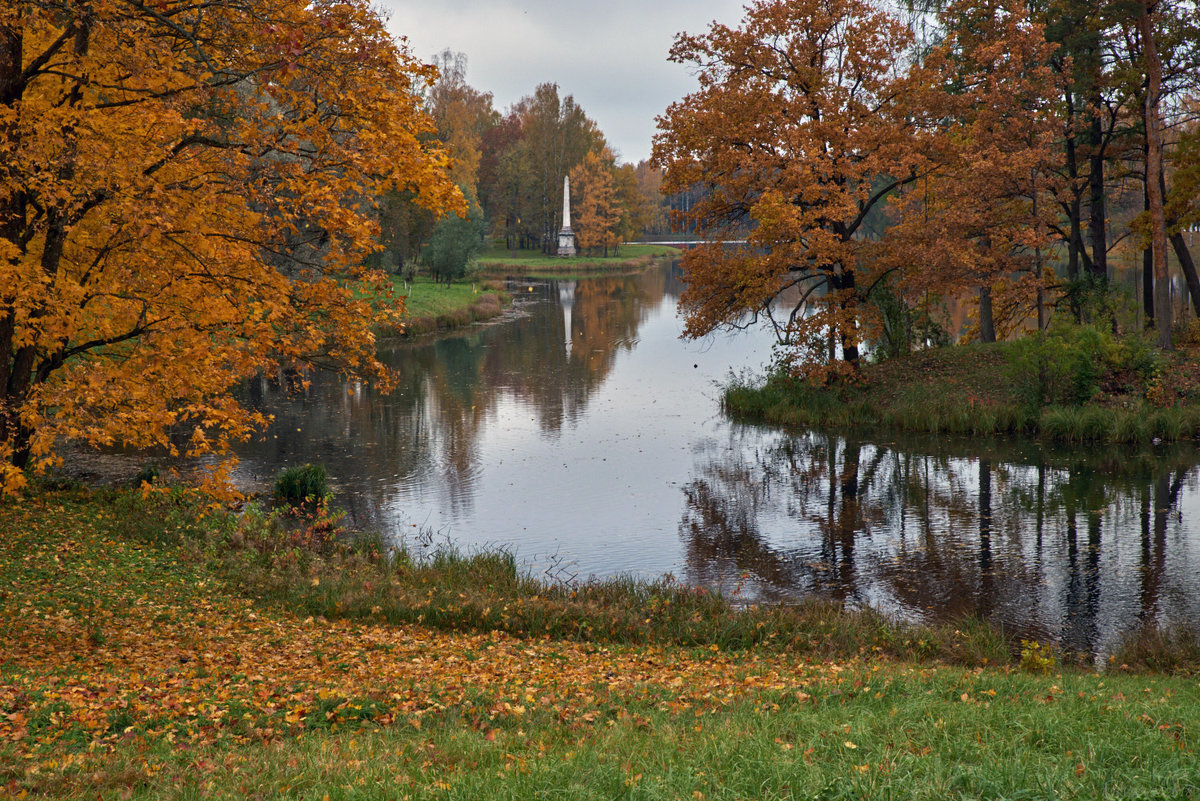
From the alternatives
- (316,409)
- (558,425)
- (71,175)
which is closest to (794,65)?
(558,425)

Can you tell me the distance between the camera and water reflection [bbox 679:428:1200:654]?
1220cm

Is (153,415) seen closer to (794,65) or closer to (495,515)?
(495,515)

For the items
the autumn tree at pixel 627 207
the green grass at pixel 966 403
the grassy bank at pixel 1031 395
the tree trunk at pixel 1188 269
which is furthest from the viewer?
the autumn tree at pixel 627 207

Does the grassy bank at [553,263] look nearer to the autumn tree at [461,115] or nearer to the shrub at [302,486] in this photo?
the autumn tree at [461,115]

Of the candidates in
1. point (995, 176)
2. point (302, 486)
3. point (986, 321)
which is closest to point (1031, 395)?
point (995, 176)

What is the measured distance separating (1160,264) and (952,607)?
15.6 meters

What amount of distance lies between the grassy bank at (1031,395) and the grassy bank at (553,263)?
51.8 metres

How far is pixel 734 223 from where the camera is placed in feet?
91.6

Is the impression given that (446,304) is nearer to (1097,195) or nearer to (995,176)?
(1097,195)

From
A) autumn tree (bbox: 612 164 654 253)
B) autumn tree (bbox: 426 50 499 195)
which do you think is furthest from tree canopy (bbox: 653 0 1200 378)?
autumn tree (bbox: 612 164 654 253)

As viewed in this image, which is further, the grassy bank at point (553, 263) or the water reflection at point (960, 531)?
the grassy bank at point (553, 263)

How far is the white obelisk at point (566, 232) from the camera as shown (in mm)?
87025

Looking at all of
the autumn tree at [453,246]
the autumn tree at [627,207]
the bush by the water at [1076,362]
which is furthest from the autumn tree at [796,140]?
the autumn tree at [627,207]

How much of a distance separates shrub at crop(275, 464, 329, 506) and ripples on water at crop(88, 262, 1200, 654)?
649 mm
